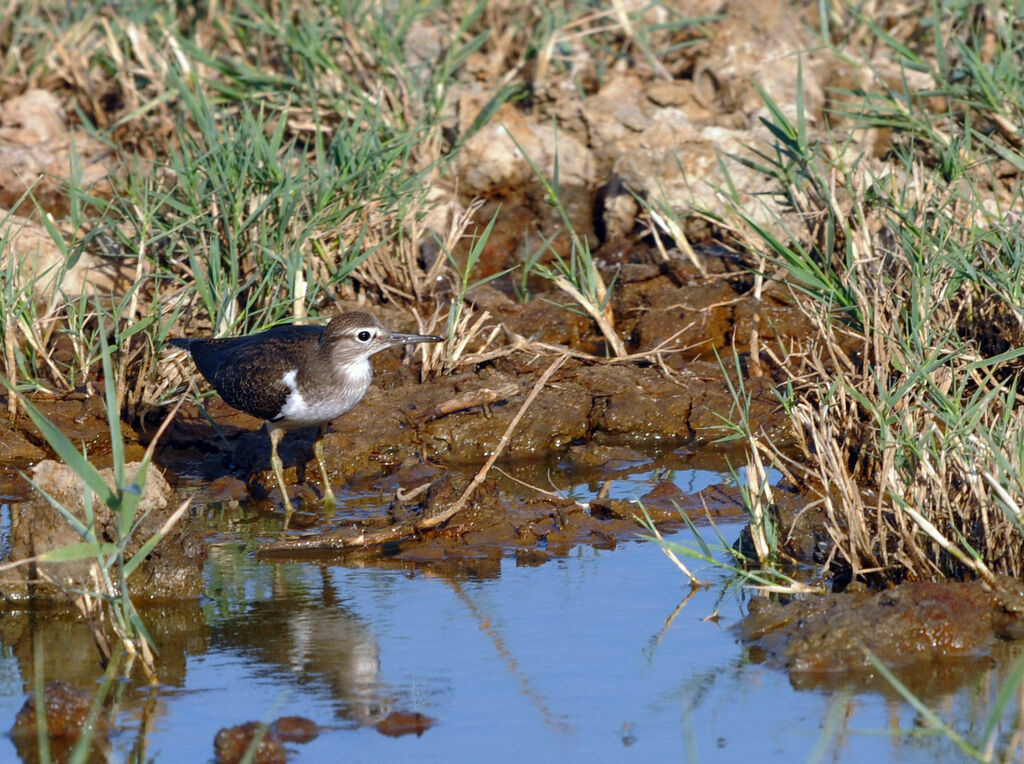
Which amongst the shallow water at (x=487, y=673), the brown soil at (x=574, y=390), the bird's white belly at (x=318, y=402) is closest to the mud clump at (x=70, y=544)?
the brown soil at (x=574, y=390)

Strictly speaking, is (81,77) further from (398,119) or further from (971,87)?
(971,87)

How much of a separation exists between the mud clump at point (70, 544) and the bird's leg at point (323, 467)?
45.5 inches

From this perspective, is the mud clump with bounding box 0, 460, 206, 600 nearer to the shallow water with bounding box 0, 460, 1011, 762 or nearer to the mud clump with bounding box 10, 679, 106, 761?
the shallow water with bounding box 0, 460, 1011, 762

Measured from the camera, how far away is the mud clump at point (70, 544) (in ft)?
18.1

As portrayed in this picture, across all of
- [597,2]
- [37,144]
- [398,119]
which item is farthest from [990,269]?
[37,144]

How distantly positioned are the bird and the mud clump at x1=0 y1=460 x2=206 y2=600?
3.60ft

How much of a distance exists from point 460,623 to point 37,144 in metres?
6.44

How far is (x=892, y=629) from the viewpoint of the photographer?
4801 millimetres

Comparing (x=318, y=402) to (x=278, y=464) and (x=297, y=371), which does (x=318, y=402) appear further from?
(x=278, y=464)

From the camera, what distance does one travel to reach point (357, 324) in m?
6.99

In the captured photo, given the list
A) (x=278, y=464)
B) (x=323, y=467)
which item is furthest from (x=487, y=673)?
(x=278, y=464)

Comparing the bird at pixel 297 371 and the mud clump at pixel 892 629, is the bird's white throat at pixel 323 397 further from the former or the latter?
the mud clump at pixel 892 629

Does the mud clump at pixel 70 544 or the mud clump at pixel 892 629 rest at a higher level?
the mud clump at pixel 70 544

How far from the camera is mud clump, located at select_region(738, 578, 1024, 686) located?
475 centimetres
